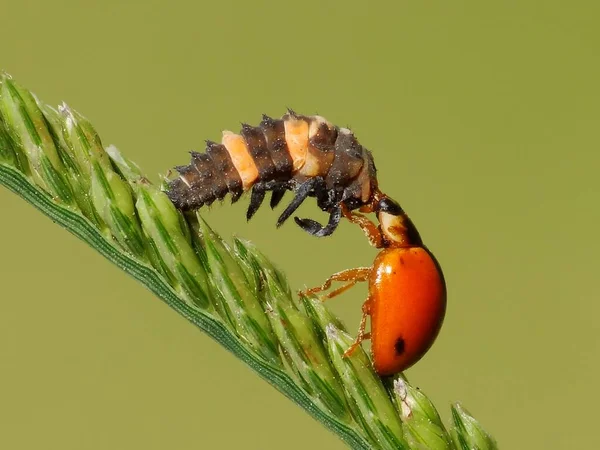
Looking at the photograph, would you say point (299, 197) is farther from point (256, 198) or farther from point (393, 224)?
point (393, 224)

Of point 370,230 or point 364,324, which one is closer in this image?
point 364,324

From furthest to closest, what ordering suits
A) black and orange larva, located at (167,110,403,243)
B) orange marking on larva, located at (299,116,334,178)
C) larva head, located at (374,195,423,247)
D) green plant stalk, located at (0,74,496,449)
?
1. larva head, located at (374,195,423,247)
2. orange marking on larva, located at (299,116,334,178)
3. black and orange larva, located at (167,110,403,243)
4. green plant stalk, located at (0,74,496,449)

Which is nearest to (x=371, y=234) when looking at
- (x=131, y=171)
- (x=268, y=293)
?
(x=268, y=293)

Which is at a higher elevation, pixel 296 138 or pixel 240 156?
pixel 296 138

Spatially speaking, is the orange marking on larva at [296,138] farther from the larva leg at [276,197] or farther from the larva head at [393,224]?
the larva head at [393,224]

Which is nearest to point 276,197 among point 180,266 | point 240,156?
point 240,156

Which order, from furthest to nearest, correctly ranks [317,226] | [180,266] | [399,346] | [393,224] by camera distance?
[393,224], [317,226], [399,346], [180,266]

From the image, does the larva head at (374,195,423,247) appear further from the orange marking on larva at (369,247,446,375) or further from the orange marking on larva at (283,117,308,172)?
the orange marking on larva at (283,117,308,172)

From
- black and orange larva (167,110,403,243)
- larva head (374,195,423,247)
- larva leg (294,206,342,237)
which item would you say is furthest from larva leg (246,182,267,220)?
larva head (374,195,423,247)
